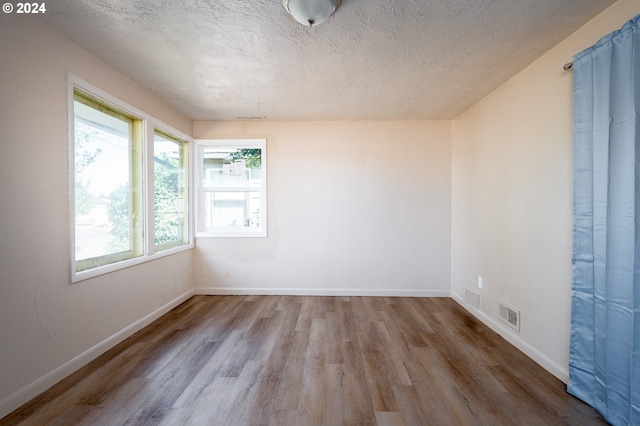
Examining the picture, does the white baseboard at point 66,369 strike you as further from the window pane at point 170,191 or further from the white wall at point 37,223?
the window pane at point 170,191

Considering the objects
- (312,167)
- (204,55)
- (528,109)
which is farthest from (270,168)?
(528,109)

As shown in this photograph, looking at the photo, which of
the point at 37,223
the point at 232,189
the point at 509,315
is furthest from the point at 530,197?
the point at 37,223

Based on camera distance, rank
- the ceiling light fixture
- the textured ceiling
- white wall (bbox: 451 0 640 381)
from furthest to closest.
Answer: white wall (bbox: 451 0 640 381)
the textured ceiling
the ceiling light fixture

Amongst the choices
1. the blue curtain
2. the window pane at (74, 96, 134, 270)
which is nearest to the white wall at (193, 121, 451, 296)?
the window pane at (74, 96, 134, 270)

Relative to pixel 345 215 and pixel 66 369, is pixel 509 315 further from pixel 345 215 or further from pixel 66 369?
pixel 66 369

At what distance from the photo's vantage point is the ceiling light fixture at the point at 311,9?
1.56 metres

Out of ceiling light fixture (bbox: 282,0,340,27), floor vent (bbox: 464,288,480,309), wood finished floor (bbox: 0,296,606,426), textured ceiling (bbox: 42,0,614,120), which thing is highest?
textured ceiling (bbox: 42,0,614,120)

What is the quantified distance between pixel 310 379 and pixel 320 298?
70.6 inches

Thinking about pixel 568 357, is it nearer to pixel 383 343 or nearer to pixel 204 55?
pixel 383 343

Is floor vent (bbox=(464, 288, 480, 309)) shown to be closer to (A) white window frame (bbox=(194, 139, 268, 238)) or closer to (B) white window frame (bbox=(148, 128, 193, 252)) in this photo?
(A) white window frame (bbox=(194, 139, 268, 238))

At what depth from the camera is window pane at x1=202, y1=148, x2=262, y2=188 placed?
12.8 feet

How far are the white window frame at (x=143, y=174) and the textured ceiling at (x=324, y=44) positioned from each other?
1.03ft

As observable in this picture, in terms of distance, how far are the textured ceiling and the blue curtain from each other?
0.47m

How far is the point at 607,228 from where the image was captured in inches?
60.9
